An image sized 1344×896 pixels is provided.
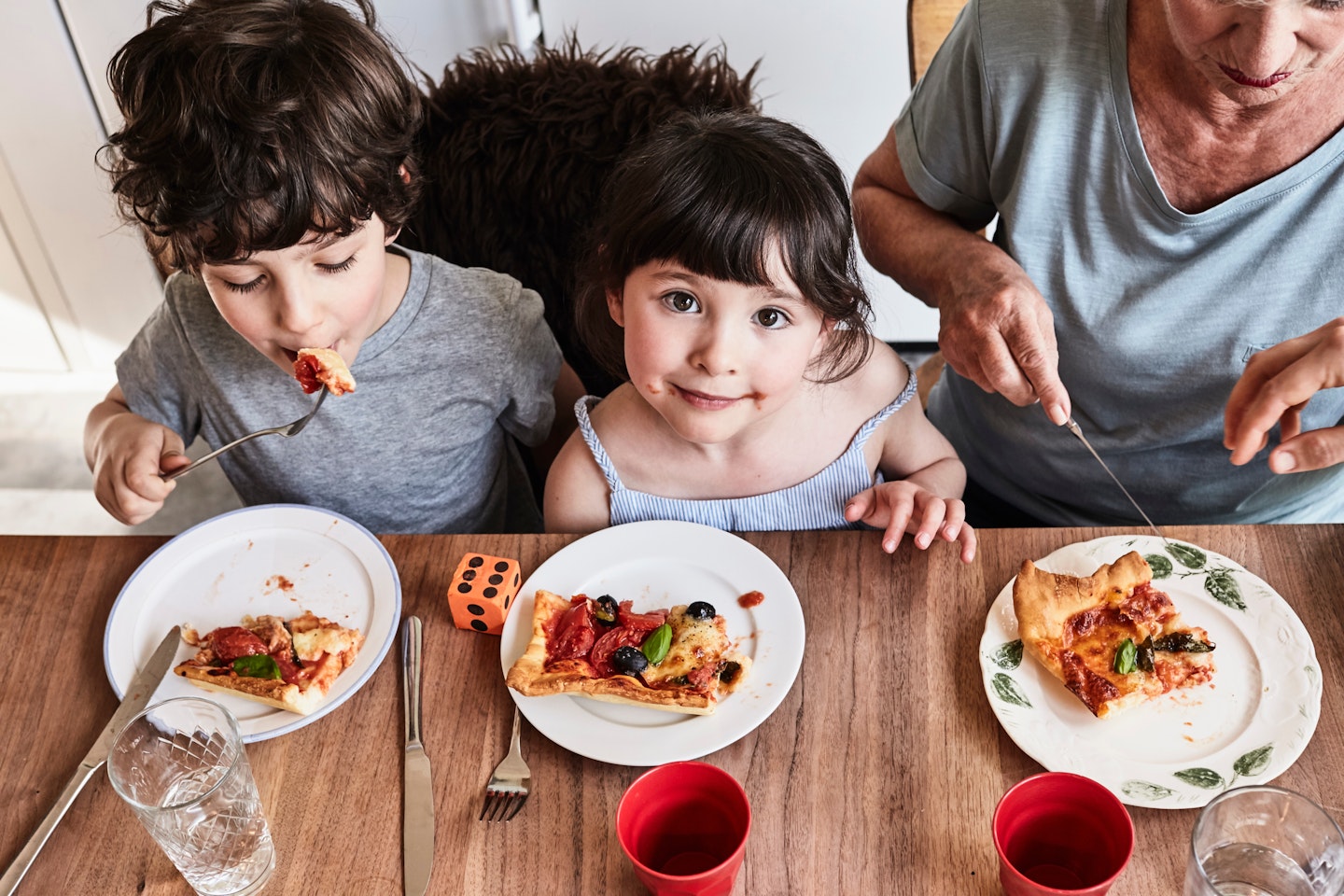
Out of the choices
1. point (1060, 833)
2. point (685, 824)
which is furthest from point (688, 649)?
point (1060, 833)

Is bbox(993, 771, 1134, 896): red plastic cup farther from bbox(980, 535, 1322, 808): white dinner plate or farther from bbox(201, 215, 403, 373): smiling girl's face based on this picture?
bbox(201, 215, 403, 373): smiling girl's face

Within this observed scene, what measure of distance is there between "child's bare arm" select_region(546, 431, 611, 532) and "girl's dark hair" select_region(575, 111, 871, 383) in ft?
0.93

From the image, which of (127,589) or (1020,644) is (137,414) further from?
(1020,644)

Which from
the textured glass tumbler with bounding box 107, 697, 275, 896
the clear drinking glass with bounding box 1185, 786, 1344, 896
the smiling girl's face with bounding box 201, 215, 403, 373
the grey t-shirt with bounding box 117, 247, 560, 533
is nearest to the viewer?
the clear drinking glass with bounding box 1185, 786, 1344, 896

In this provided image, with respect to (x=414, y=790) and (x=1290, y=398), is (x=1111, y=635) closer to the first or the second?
(x=1290, y=398)

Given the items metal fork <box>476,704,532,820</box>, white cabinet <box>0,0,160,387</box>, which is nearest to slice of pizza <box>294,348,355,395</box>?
metal fork <box>476,704,532,820</box>

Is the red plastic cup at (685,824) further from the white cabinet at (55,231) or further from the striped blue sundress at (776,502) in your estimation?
the white cabinet at (55,231)

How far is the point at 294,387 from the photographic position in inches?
65.6

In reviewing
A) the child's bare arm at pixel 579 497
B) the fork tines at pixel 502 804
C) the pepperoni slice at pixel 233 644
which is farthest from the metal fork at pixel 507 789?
the child's bare arm at pixel 579 497

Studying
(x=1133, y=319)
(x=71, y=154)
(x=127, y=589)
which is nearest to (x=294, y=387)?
(x=127, y=589)

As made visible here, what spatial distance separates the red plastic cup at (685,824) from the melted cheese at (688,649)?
175 millimetres

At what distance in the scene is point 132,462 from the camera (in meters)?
1.42

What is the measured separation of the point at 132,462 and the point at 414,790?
693mm

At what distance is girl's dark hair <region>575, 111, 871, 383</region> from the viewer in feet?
3.97
